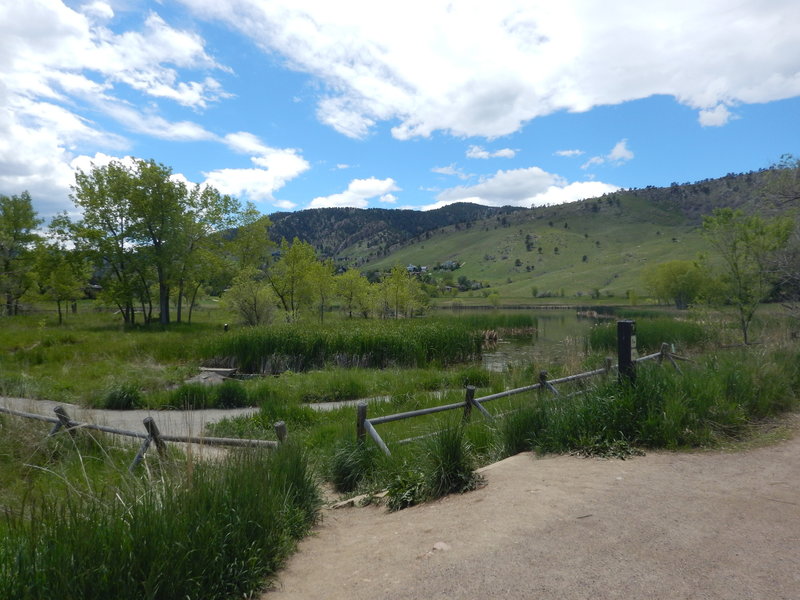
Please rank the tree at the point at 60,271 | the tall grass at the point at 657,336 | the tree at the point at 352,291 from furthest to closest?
1. the tree at the point at 352,291
2. the tree at the point at 60,271
3. the tall grass at the point at 657,336

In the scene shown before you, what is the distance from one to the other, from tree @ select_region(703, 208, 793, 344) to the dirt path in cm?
1692

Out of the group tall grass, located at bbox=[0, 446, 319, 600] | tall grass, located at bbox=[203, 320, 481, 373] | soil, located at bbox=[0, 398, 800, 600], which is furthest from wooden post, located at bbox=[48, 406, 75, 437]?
tall grass, located at bbox=[203, 320, 481, 373]

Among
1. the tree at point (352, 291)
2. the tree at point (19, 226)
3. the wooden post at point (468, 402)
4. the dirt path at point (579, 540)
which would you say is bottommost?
the dirt path at point (579, 540)

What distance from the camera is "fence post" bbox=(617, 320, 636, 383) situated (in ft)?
24.4

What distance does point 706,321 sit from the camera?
2302cm

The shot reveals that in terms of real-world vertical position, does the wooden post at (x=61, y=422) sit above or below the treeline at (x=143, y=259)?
below

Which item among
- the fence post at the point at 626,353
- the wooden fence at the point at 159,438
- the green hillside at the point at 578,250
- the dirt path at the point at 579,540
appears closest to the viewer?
the dirt path at the point at 579,540

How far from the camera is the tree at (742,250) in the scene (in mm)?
19969

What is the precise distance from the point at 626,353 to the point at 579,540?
396 cm

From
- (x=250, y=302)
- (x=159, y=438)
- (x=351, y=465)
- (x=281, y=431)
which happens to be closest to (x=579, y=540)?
(x=281, y=431)

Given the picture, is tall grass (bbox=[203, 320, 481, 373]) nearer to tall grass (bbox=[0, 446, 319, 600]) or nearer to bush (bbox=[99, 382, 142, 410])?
bush (bbox=[99, 382, 142, 410])

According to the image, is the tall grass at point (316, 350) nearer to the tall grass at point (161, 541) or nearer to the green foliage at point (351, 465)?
the green foliage at point (351, 465)

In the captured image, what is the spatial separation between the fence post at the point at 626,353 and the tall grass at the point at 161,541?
5001mm

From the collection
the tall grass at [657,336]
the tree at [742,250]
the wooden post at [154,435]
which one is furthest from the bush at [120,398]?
the tree at [742,250]
